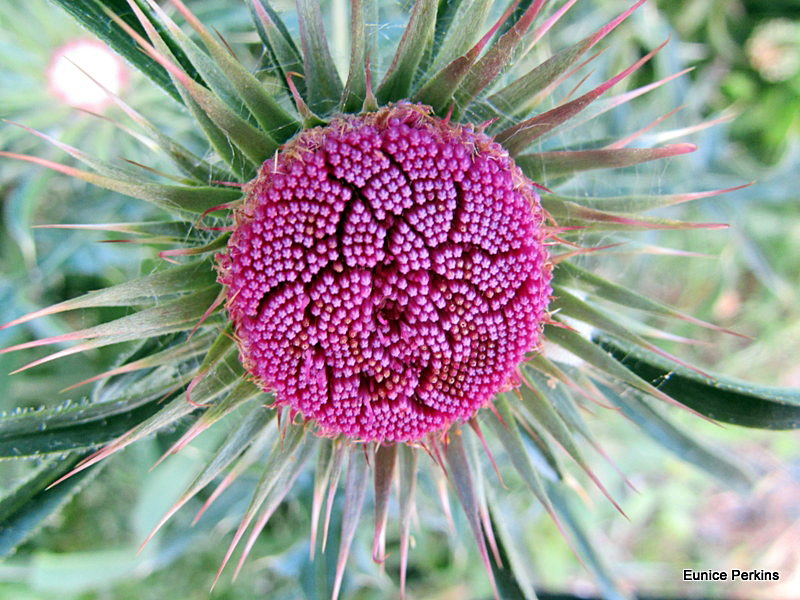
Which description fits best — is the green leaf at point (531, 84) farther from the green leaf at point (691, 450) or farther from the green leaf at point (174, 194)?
the green leaf at point (691, 450)

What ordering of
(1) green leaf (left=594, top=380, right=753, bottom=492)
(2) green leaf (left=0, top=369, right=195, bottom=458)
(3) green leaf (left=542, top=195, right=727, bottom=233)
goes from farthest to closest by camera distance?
(1) green leaf (left=594, top=380, right=753, bottom=492) → (2) green leaf (left=0, top=369, right=195, bottom=458) → (3) green leaf (left=542, top=195, right=727, bottom=233)

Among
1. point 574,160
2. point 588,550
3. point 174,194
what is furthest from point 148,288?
point 588,550

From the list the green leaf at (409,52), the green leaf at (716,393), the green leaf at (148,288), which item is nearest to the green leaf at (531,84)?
the green leaf at (409,52)

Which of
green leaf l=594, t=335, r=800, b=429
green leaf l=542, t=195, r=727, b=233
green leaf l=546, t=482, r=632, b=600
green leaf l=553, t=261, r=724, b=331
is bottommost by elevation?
green leaf l=546, t=482, r=632, b=600

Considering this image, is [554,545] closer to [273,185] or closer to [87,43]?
[273,185]

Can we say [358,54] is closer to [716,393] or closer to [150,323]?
[150,323]

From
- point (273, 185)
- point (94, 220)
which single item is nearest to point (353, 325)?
point (273, 185)

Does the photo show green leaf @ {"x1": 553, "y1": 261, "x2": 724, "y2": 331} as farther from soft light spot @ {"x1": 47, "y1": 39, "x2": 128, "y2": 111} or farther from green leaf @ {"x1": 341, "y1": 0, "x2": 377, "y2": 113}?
soft light spot @ {"x1": 47, "y1": 39, "x2": 128, "y2": 111}

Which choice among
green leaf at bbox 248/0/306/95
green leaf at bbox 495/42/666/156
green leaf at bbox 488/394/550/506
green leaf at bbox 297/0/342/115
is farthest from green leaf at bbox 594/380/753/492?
green leaf at bbox 248/0/306/95
